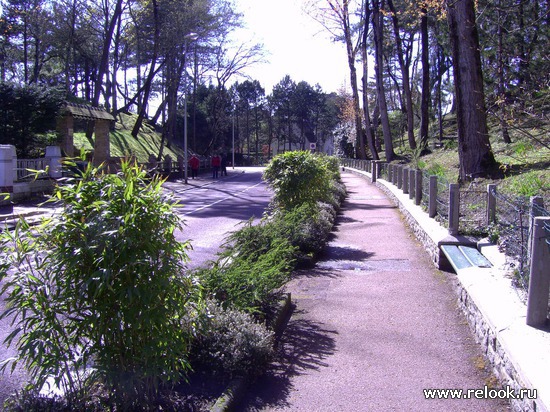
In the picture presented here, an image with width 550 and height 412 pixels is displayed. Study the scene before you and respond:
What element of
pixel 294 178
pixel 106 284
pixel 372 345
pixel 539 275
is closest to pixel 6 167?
pixel 294 178

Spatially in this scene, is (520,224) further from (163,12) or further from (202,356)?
(163,12)

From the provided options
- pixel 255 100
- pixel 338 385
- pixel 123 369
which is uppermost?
pixel 255 100

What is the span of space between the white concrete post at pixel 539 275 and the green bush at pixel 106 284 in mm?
2935

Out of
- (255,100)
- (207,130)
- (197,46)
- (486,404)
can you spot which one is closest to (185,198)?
(486,404)

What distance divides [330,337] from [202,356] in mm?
1796

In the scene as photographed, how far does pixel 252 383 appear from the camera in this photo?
4883 mm

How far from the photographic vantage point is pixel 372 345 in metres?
5.86

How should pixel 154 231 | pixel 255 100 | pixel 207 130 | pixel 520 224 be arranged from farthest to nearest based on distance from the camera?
pixel 255 100
pixel 207 130
pixel 520 224
pixel 154 231

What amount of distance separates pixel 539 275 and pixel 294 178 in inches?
290

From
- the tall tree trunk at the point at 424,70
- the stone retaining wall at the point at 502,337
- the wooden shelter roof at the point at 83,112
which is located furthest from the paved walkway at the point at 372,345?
the tall tree trunk at the point at 424,70

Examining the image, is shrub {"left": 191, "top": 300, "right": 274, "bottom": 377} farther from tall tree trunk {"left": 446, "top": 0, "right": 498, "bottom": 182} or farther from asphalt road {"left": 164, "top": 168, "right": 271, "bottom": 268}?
tall tree trunk {"left": 446, "top": 0, "right": 498, "bottom": 182}

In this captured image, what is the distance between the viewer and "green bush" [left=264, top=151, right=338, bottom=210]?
11.8 meters

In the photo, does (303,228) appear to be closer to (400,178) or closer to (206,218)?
(206,218)

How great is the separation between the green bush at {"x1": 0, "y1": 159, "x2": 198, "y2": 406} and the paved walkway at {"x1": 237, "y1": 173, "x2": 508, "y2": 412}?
1.20 m
